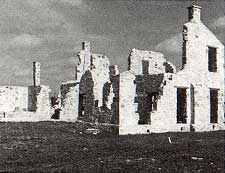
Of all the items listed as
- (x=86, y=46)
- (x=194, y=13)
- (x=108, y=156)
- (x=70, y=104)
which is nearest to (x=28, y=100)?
(x=86, y=46)

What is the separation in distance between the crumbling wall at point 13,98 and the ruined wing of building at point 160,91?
6292mm

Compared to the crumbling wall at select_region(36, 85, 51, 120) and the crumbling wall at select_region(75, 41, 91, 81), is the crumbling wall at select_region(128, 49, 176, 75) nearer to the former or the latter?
the crumbling wall at select_region(75, 41, 91, 81)

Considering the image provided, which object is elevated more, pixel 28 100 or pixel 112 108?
pixel 28 100

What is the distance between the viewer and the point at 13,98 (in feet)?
115

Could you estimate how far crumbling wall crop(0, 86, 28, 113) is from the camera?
34219mm

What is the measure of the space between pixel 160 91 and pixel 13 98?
758 inches

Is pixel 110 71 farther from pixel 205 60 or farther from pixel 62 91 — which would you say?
pixel 205 60

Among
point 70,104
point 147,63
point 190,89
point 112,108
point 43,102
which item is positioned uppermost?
point 147,63

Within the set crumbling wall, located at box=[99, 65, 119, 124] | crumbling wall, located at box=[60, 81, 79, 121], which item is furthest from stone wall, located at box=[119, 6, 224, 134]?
crumbling wall, located at box=[60, 81, 79, 121]

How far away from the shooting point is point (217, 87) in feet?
75.3

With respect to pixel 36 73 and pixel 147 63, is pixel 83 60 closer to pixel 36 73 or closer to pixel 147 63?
pixel 36 73

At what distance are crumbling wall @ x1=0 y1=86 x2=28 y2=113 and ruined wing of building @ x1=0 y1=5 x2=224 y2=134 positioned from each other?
6292 millimetres

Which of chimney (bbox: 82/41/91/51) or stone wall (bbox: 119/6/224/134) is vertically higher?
chimney (bbox: 82/41/91/51)

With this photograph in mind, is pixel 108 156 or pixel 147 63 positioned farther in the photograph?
pixel 147 63
